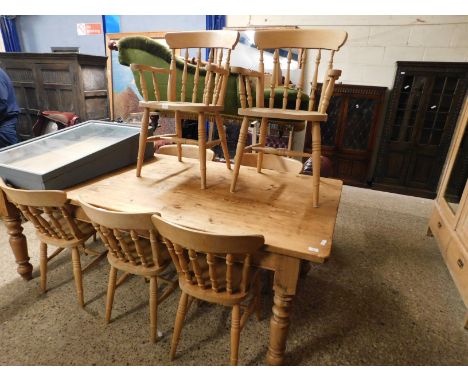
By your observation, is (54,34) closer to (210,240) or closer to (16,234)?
(16,234)

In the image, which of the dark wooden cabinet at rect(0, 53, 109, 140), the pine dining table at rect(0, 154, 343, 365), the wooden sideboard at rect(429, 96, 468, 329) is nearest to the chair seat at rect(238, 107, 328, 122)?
the pine dining table at rect(0, 154, 343, 365)

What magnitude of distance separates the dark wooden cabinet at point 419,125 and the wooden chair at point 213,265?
342 centimetres

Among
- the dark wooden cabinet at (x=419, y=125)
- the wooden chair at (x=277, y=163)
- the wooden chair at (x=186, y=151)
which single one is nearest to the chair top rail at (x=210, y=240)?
the wooden chair at (x=277, y=163)

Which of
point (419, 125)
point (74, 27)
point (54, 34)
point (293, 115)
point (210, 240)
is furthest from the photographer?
point (54, 34)

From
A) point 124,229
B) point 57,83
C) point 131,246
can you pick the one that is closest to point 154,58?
point 131,246

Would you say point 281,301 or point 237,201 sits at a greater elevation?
point 237,201

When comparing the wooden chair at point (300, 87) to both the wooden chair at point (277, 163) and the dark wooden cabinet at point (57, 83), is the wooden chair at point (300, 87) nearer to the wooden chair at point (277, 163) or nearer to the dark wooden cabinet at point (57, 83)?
the wooden chair at point (277, 163)

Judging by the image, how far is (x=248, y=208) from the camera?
4.74 feet

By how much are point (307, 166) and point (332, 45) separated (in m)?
1.47

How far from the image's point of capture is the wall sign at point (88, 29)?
17.3 feet

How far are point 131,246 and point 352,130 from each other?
3600 mm

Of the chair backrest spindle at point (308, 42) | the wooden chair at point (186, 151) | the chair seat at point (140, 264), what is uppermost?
the chair backrest spindle at point (308, 42)

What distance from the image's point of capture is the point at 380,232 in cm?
276

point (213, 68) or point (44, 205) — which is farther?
point (213, 68)
